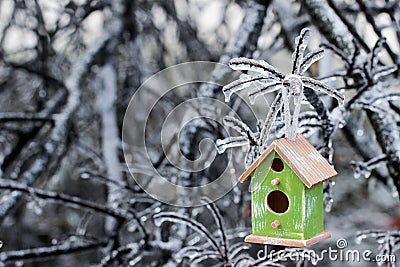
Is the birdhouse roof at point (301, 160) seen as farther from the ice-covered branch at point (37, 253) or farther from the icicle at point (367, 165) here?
the ice-covered branch at point (37, 253)

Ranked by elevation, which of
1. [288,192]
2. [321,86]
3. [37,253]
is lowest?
[37,253]

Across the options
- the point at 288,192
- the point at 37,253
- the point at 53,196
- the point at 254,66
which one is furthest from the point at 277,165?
the point at 37,253

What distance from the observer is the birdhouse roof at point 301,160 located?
0.60m

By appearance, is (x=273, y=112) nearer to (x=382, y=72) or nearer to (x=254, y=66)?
(x=254, y=66)

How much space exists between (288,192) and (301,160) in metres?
0.05

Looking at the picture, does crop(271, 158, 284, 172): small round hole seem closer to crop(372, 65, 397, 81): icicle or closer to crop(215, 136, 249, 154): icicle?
crop(215, 136, 249, 154): icicle

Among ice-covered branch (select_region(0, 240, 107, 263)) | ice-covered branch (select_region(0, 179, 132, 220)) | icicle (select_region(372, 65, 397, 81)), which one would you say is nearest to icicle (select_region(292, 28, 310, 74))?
icicle (select_region(372, 65, 397, 81))

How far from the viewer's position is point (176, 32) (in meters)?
1.74

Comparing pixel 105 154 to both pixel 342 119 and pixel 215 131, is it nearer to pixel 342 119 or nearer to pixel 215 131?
pixel 215 131

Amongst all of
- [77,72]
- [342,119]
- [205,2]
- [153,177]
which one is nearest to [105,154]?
[77,72]

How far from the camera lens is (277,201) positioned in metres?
0.68

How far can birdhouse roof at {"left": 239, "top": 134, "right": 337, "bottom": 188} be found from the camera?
23.8 inches

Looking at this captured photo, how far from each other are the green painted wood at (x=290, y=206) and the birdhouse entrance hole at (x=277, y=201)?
0.03ft

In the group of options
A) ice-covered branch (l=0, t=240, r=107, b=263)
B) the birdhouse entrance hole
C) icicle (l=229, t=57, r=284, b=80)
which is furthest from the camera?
ice-covered branch (l=0, t=240, r=107, b=263)
